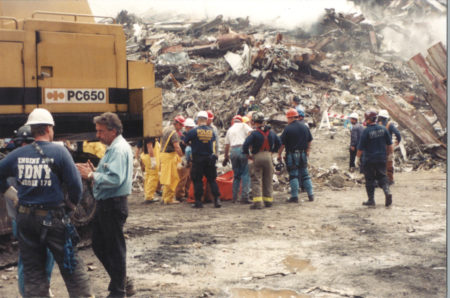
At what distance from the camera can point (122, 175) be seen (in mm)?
4875

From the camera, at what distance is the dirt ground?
5.46 metres

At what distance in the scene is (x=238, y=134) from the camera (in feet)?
36.1

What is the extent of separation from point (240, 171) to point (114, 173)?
248 inches

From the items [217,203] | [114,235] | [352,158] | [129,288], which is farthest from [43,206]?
[352,158]

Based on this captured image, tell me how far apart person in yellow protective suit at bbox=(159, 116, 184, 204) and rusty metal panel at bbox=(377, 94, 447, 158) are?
28.7 feet

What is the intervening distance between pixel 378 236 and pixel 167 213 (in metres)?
4.01

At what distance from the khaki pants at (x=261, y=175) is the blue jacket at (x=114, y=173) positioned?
528 centimetres

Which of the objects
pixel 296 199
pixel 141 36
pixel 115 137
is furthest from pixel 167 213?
pixel 141 36

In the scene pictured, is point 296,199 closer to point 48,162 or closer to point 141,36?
point 48,162

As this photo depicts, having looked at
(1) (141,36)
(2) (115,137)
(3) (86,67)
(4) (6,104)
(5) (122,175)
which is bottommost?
(5) (122,175)

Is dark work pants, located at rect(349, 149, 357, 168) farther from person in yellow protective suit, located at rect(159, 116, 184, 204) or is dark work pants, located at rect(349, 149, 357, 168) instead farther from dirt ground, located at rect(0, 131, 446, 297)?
person in yellow protective suit, located at rect(159, 116, 184, 204)

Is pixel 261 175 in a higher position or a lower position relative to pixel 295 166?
lower

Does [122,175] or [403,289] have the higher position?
[122,175]

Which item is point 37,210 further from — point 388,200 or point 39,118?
point 388,200
